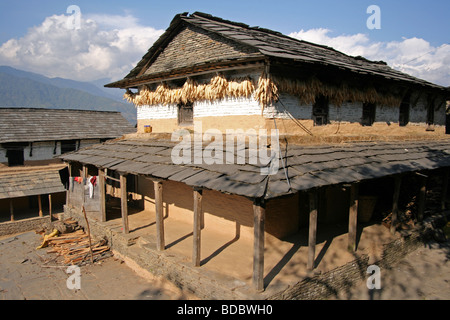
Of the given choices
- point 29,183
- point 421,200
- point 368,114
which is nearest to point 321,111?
point 368,114

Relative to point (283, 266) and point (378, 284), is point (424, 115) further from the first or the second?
point (283, 266)

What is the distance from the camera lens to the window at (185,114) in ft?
35.7

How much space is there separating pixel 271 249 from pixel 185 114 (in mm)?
6093

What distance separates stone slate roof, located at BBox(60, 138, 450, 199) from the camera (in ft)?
18.3

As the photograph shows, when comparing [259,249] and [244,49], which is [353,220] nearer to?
[259,249]

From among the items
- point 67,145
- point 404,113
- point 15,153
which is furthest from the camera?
point 67,145

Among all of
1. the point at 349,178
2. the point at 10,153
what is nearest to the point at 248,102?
the point at 349,178

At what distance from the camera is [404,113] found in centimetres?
1309

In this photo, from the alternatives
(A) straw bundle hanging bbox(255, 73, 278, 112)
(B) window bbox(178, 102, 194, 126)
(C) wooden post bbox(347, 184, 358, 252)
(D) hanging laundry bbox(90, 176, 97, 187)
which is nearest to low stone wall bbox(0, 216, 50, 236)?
(D) hanging laundry bbox(90, 176, 97, 187)

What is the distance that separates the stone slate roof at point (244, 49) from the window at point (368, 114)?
1.25 metres

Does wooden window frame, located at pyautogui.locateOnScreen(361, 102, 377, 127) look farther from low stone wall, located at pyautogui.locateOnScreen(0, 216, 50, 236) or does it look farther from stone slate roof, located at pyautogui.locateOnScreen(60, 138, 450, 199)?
low stone wall, located at pyautogui.locateOnScreen(0, 216, 50, 236)

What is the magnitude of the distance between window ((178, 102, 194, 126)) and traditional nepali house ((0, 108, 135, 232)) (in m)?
11.2

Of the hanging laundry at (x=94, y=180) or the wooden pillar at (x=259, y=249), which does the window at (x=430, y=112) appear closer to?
the wooden pillar at (x=259, y=249)

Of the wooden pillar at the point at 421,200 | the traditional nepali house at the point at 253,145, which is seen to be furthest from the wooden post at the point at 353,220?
the wooden pillar at the point at 421,200
